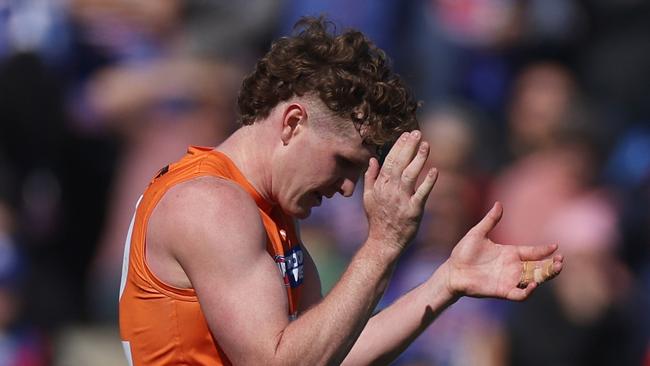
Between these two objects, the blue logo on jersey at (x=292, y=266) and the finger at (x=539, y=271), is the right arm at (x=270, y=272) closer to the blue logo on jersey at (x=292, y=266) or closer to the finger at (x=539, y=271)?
the blue logo on jersey at (x=292, y=266)

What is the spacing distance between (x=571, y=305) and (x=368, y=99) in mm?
3283

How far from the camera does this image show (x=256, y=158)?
4129 millimetres

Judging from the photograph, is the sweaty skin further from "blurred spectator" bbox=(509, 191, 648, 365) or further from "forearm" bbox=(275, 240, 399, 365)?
"blurred spectator" bbox=(509, 191, 648, 365)

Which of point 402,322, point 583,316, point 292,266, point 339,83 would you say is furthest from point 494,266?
point 583,316

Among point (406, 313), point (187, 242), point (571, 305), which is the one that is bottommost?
point (571, 305)

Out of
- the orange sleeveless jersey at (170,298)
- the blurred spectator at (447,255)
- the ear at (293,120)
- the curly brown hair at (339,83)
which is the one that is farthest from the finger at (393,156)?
the blurred spectator at (447,255)

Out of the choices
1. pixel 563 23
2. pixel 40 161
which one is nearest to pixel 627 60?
pixel 563 23

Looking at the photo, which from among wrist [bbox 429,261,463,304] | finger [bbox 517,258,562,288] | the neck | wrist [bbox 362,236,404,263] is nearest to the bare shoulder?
the neck

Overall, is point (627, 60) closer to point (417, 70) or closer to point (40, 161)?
point (417, 70)

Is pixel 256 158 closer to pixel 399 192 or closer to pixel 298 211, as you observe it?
pixel 298 211

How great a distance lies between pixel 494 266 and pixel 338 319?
0.73 meters

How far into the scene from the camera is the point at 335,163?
4078mm

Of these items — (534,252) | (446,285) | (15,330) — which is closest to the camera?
(534,252)

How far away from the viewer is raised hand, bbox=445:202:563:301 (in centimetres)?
408
